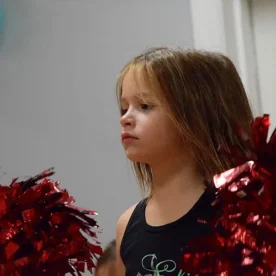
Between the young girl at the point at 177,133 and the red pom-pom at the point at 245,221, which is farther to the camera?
the young girl at the point at 177,133

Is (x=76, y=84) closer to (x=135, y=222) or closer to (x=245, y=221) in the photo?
(x=135, y=222)

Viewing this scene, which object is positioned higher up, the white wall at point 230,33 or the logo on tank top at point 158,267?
the white wall at point 230,33

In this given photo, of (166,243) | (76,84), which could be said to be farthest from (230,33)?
(166,243)

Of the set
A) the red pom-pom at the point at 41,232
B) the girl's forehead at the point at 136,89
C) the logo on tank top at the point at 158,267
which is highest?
the girl's forehead at the point at 136,89

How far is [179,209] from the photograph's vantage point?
26.2 inches

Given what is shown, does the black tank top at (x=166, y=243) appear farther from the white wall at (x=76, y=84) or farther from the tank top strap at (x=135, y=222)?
the white wall at (x=76, y=84)

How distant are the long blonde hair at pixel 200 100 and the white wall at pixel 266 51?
30 cm

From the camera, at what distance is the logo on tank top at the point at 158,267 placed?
63cm

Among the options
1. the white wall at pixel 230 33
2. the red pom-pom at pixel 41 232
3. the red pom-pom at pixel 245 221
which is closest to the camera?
the red pom-pom at pixel 245 221

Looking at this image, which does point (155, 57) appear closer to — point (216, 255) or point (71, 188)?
point (216, 255)

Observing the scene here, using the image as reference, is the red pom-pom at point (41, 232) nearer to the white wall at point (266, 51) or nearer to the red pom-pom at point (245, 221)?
the red pom-pom at point (245, 221)

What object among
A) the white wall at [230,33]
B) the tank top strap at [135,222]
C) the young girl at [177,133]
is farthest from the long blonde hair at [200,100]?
the white wall at [230,33]

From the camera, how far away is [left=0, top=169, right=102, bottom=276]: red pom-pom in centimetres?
61

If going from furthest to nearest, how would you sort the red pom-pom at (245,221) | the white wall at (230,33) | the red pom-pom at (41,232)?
1. the white wall at (230,33)
2. the red pom-pom at (41,232)
3. the red pom-pom at (245,221)
